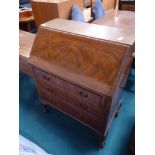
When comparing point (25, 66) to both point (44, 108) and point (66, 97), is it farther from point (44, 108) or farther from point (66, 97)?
point (66, 97)

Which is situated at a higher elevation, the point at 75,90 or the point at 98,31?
the point at 98,31

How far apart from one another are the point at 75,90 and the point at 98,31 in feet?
1.51

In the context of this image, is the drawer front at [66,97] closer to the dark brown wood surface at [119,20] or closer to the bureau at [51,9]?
the bureau at [51,9]

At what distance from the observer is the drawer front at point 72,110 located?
130 centimetres

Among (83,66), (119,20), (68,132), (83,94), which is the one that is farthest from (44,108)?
(119,20)

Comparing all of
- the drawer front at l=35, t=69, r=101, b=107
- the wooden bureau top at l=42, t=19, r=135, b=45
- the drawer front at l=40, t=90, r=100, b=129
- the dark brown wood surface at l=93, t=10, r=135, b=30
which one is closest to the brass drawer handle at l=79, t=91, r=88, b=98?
the drawer front at l=35, t=69, r=101, b=107

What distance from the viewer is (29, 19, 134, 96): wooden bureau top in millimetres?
966

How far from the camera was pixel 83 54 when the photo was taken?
1.08m

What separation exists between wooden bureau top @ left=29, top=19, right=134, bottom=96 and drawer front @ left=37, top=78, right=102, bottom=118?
0.62ft

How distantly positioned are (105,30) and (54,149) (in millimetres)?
1122
